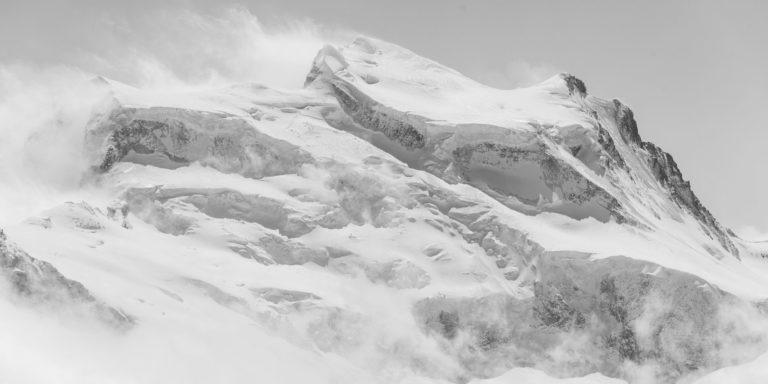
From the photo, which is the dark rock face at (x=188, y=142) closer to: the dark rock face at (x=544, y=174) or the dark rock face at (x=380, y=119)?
the dark rock face at (x=380, y=119)

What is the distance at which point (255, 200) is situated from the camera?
12094 cm

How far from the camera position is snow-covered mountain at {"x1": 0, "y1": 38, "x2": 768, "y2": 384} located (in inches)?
3716

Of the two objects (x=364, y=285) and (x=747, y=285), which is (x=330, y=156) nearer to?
(x=364, y=285)

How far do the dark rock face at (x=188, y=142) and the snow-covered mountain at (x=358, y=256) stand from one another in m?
0.24

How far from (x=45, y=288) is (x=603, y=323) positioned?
187 feet

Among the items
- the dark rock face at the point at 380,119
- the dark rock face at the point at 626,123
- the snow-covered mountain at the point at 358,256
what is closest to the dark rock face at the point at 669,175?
the dark rock face at the point at 626,123

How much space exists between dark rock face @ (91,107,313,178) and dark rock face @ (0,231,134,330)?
115 feet

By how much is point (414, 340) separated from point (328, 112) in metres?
42.8

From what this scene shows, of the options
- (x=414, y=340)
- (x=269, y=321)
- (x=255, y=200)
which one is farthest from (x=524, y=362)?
(x=255, y=200)

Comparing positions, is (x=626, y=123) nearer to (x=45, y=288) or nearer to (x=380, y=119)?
(x=380, y=119)

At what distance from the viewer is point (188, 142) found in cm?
12862

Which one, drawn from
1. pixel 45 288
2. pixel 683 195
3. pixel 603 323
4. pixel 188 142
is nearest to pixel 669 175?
pixel 683 195

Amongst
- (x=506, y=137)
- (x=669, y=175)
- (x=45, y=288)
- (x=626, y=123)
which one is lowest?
(x=45, y=288)

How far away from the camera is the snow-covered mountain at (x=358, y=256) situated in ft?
310
